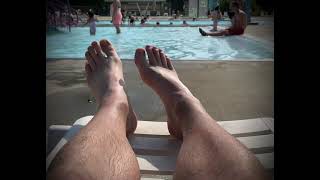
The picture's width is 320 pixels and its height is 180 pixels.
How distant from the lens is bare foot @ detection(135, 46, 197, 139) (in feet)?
5.18

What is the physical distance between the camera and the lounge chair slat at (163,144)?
1549 mm

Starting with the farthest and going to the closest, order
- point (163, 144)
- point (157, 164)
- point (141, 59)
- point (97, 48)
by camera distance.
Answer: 1. point (97, 48)
2. point (141, 59)
3. point (163, 144)
4. point (157, 164)

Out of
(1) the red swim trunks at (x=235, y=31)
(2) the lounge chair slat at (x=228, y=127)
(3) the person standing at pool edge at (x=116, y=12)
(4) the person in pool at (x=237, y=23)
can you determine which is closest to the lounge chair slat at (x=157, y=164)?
(2) the lounge chair slat at (x=228, y=127)

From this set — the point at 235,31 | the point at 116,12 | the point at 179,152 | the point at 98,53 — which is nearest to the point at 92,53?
the point at 98,53

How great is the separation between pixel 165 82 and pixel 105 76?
0.30 m

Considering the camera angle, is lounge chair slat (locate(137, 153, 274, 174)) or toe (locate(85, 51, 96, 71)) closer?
lounge chair slat (locate(137, 153, 274, 174))

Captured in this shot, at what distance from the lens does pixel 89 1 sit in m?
9.47

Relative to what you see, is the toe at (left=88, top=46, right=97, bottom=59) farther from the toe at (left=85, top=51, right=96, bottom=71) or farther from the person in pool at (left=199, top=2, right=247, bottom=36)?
the person in pool at (left=199, top=2, right=247, bottom=36)

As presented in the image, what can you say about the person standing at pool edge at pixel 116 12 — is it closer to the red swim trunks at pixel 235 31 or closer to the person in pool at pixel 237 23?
the person in pool at pixel 237 23

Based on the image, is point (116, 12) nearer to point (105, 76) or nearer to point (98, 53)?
point (98, 53)

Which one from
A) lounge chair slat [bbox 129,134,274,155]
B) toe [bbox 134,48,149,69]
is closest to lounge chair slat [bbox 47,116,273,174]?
lounge chair slat [bbox 129,134,274,155]

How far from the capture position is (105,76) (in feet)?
5.96

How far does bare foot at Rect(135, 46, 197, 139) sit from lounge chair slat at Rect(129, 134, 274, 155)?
1.9 inches
